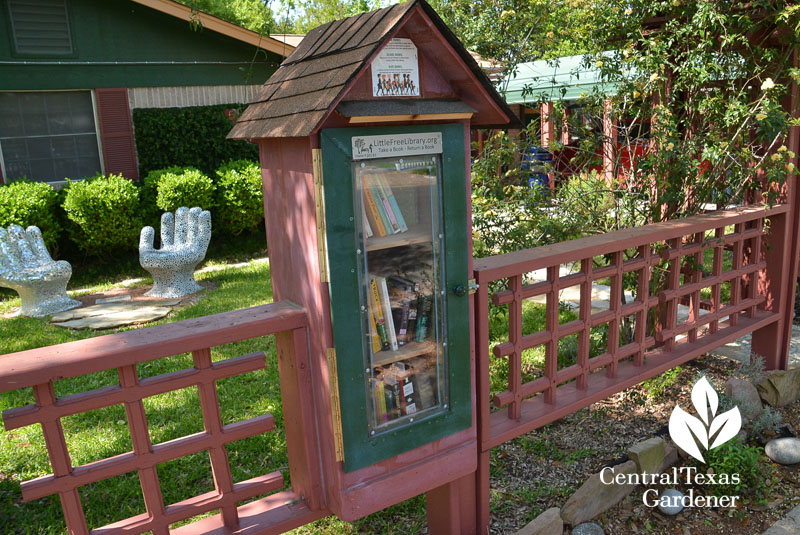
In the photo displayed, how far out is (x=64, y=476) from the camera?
2.19 meters

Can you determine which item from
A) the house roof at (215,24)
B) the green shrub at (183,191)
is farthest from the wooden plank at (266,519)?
the house roof at (215,24)

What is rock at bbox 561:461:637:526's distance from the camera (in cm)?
329

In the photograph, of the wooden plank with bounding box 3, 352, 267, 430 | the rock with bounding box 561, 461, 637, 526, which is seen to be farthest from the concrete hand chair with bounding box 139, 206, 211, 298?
the rock with bounding box 561, 461, 637, 526

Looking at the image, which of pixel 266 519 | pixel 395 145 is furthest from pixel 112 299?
pixel 395 145

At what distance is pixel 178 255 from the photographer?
784 cm

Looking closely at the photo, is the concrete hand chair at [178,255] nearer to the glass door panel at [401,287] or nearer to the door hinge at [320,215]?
the glass door panel at [401,287]

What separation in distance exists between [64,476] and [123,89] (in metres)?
9.38

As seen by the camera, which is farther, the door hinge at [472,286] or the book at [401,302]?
the door hinge at [472,286]

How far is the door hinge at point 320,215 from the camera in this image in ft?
7.68

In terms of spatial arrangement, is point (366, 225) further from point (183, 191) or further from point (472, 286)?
point (183, 191)

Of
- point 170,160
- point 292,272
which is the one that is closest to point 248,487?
point 292,272

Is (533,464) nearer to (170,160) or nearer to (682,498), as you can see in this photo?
(682,498)

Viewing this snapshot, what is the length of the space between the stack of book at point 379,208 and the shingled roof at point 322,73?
34cm

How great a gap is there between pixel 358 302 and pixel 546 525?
1520 mm
